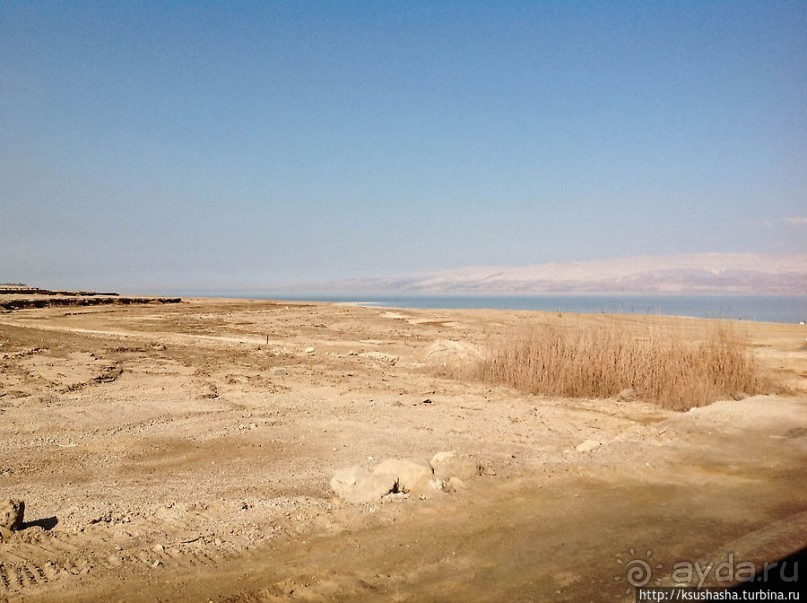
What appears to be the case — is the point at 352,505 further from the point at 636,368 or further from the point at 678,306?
the point at 678,306

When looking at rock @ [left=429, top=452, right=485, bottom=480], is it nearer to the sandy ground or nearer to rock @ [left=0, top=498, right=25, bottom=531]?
the sandy ground

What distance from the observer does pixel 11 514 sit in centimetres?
414

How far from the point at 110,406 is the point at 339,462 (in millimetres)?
4254

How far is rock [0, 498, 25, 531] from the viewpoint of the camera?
4.10 m

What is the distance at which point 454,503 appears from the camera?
491cm

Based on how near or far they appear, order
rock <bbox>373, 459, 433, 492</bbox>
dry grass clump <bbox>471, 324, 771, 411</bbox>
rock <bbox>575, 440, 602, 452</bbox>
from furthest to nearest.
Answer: dry grass clump <bbox>471, 324, 771, 411</bbox> → rock <bbox>575, 440, 602, 452</bbox> → rock <bbox>373, 459, 433, 492</bbox>

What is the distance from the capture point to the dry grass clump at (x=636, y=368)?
9805 mm

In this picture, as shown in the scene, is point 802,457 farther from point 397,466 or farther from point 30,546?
point 30,546

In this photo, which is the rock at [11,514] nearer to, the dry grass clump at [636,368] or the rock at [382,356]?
the dry grass clump at [636,368]

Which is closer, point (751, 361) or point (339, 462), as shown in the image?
point (339, 462)

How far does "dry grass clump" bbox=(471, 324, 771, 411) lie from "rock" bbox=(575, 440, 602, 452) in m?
3.44

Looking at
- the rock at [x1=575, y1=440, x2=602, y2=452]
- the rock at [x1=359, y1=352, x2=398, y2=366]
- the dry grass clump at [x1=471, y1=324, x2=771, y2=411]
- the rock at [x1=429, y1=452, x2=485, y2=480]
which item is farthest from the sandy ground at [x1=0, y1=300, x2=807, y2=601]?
the rock at [x1=359, y1=352, x2=398, y2=366]

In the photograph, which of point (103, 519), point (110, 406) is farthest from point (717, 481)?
point (110, 406)

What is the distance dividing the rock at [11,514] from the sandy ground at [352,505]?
0.13 m
